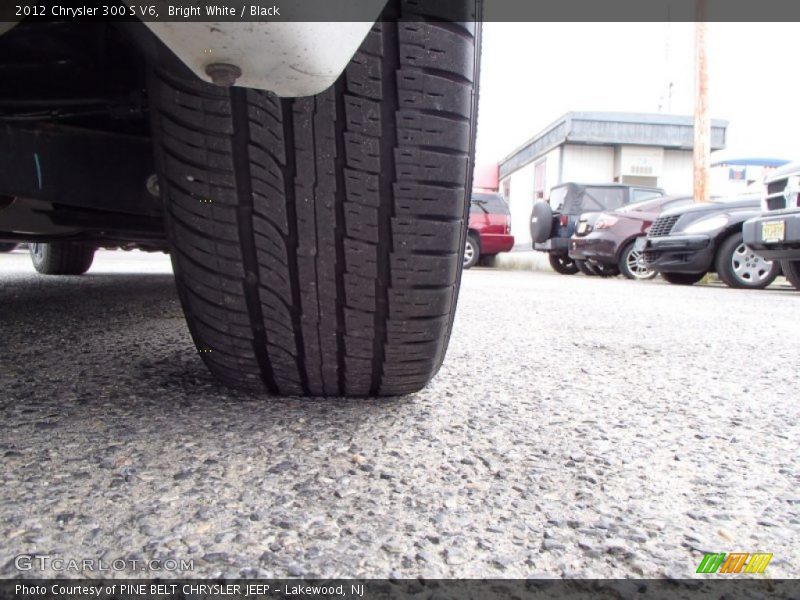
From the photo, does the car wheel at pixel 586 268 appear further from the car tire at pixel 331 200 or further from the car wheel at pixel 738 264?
the car tire at pixel 331 200

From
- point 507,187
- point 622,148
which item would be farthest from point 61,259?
point 507,187

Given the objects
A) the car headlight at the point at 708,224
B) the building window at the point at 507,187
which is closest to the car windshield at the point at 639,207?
the car headlight at the point at 708,224

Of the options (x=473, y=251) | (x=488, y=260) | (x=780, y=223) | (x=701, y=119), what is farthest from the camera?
(x=701, y=119)

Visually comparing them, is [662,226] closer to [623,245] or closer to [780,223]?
[623,245]

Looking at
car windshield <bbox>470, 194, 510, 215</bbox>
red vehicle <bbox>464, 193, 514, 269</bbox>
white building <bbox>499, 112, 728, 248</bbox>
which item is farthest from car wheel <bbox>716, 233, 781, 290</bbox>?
white building <bbox>499, 112, 728, 248</bbox>

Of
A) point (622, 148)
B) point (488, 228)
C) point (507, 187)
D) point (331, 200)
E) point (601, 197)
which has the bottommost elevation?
point (331, 200)

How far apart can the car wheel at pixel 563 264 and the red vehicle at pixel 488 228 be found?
2.32 feet

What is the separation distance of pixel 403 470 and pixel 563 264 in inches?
354

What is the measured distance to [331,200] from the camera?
80 cm

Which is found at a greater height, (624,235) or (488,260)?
(624,235)

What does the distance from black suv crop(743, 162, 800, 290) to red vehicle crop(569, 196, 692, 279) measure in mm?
2153

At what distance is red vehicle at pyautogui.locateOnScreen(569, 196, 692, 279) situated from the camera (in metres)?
7.15

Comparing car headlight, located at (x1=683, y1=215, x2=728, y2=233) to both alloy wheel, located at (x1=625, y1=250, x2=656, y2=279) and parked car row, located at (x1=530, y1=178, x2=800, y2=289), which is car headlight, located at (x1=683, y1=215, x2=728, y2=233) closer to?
parked car row, located at (x1=530, y1=178, x2=800, y2=289)

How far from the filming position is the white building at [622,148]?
626 inches
